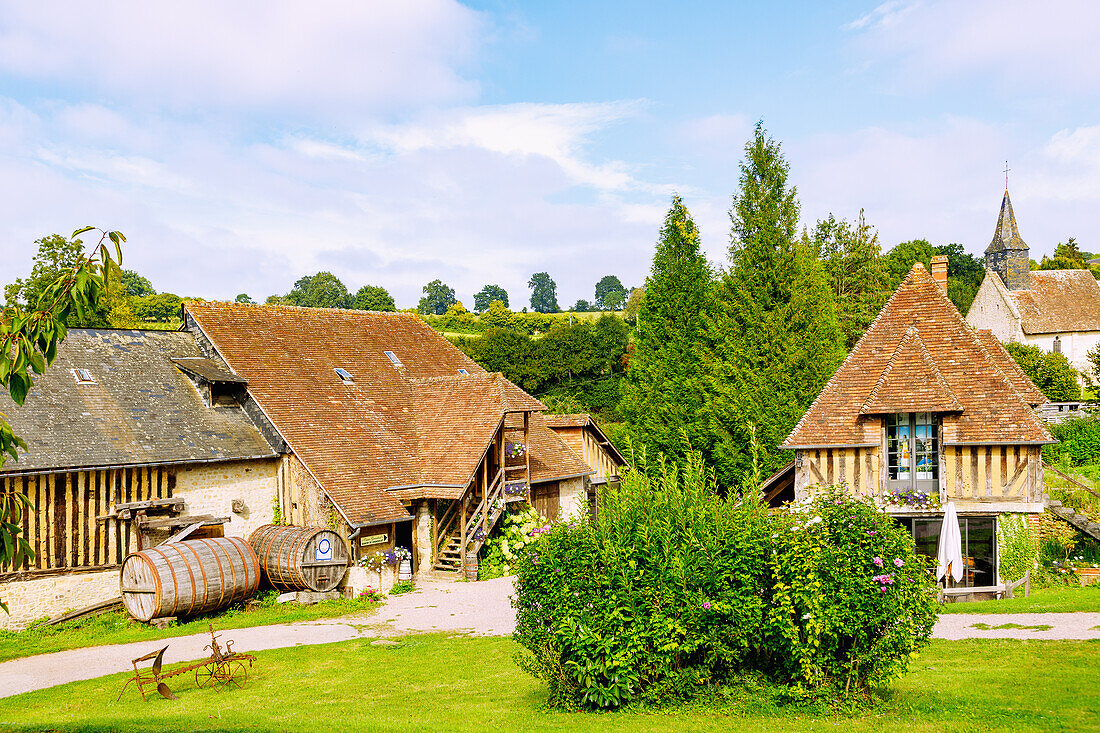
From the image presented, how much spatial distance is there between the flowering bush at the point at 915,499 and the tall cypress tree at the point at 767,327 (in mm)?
8728

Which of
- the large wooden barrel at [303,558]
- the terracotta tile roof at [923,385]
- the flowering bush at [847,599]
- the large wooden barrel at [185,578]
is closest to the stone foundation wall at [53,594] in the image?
the large wooden barrel at [185,578]

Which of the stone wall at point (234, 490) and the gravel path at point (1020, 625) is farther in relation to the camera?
the stone wall at point (234, 490)

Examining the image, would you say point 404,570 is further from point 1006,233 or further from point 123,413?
point 1006,233

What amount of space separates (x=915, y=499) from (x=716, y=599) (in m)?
9.79

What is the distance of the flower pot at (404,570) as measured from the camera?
1894 centimetres

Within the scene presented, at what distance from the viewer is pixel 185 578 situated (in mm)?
15773

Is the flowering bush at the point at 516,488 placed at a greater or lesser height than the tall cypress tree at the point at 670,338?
lesser

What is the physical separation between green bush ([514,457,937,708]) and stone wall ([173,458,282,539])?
11883 millimetres

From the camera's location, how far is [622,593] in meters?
8.29

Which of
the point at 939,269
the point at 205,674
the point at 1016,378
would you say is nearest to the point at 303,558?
the point at 205,674

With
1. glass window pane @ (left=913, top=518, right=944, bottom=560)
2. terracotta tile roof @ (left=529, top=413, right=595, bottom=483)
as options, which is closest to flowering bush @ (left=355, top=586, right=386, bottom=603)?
terracotta tile roof @ (left=529, top=413, right=595, bottom=483)

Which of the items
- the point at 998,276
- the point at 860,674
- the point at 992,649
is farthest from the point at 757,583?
the point at 998,276

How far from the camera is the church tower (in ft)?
166

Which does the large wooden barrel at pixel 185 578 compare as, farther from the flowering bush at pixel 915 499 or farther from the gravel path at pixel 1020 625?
the flowering bush at pixel 915 499
